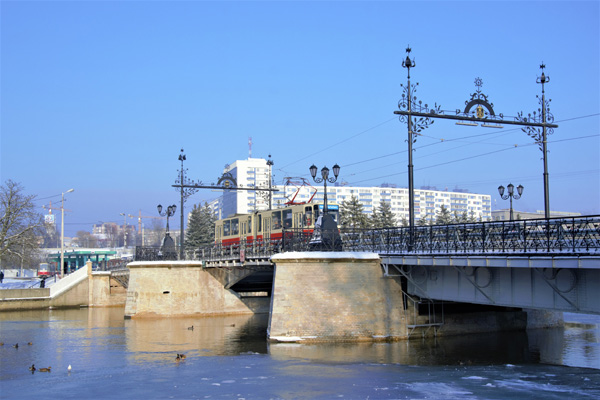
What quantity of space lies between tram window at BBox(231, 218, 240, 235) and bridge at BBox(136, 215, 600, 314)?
15.7 meters

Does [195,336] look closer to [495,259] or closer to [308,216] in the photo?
[308,216]

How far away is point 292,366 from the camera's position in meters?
21.9

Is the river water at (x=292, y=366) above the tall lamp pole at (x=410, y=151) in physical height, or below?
below

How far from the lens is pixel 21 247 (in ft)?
199

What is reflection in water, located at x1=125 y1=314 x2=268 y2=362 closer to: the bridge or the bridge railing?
the bridge

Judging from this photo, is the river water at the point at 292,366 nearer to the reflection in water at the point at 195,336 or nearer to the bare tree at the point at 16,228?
the reflection in water at the point at 195,336

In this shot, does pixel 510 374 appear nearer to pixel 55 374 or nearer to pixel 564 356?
pixel 564 356

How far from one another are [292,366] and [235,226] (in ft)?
87.0

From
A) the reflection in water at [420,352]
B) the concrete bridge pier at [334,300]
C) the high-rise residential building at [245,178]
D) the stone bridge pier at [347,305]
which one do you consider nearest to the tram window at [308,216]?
the stone bridge pier at [347,305]

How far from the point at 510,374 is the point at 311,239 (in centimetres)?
1148

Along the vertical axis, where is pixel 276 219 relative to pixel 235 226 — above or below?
above

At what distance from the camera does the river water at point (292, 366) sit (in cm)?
1814

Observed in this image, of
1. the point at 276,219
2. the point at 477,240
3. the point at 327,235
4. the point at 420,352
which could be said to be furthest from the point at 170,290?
the point at 477,240

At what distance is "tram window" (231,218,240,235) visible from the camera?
155 ft
